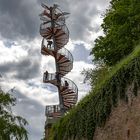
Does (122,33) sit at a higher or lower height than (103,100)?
higher

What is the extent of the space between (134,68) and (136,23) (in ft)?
48.4

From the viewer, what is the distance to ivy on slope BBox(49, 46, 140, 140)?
15500mm

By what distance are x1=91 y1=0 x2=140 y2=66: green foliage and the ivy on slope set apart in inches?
356

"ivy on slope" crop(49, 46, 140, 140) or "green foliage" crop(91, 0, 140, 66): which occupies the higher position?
"green foliage" crop(91, 0, 140, 66)

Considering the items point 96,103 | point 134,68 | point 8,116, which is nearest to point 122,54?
point 8,116

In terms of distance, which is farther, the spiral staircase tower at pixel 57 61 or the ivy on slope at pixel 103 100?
the spiral staircase tower at pixel 57 61

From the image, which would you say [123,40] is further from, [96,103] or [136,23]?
[96,103]

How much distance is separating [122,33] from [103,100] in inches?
518

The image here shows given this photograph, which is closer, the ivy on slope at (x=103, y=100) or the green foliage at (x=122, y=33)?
the ivy on slope at (x=103, y=100)

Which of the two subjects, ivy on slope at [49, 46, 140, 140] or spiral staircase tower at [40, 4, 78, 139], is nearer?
ivy on slope at [49, 46, 140, 140]

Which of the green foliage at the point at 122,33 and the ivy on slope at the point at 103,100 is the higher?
the green foliage at the point at 122,33

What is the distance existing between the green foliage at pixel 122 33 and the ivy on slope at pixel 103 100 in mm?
9051

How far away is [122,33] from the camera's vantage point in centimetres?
2967

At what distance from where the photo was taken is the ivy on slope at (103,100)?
15500 millimetres
